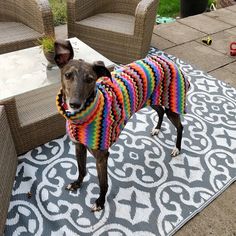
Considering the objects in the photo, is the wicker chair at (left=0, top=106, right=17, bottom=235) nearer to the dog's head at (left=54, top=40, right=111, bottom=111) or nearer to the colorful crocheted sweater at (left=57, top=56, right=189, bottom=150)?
the colorful crocheted sweater at (left=57, top=56, right=189, bottom=150)

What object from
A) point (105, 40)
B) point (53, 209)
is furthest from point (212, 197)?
point (105, 40)

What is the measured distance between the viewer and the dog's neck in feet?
6.11

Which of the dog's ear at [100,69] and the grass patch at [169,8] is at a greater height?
the dog's ear at [100,69]

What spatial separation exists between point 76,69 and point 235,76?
3.39m

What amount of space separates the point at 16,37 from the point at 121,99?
2.32 meters

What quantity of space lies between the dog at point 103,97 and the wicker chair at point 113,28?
5.78 feet

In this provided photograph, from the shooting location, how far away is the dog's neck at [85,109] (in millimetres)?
1862

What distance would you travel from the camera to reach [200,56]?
4875 mm

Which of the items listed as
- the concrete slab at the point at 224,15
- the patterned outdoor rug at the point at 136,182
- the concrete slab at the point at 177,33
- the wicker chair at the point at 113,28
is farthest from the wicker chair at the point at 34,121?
the concrete slab at the point at 224,15

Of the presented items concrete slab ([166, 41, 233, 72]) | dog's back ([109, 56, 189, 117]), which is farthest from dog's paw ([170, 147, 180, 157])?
concrete slab ([166, 41, 233, 72])

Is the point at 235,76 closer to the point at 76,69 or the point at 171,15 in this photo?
the point at 171,15

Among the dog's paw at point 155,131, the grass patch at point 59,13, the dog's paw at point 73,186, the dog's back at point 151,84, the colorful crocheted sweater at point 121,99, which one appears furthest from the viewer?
the grass patch at point 59,13

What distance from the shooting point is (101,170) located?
2.26 m

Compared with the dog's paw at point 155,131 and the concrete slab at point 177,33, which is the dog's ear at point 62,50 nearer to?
the dog's paw at point 155,131
